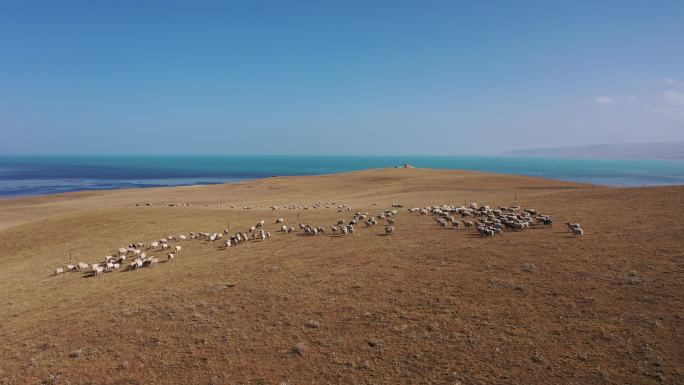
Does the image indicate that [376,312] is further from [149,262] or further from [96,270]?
[96,270]

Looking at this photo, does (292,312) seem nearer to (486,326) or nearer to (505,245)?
(486,326)

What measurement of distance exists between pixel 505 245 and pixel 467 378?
35.3ft

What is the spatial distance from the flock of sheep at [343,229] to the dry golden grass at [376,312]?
3.21ft

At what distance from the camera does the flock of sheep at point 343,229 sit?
22.2 m

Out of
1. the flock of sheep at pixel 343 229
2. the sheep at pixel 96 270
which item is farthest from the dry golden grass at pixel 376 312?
the flock of sheep at pixel 343 229

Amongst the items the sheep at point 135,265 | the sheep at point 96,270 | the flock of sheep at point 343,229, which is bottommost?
the sheep at point 96,270

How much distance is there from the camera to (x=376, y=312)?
1368cm

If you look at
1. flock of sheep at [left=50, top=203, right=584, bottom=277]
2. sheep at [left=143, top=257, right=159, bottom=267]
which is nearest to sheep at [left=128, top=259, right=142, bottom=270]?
flock of sheep at [left=50, top=203, right=584, bottom=277]

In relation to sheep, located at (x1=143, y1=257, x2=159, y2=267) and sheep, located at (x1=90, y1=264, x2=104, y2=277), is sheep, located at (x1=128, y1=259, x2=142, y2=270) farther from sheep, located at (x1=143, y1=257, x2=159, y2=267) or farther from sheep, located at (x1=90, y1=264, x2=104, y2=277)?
sheep, located at (x1=90, y1=264, x2=104, y2=277)

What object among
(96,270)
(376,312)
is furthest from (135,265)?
(376,312)

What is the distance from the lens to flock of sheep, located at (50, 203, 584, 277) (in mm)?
22186

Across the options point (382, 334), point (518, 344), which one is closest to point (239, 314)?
point (382, 334)

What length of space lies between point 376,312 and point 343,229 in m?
11.7

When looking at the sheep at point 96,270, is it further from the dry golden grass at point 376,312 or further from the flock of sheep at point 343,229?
the dry golden grass at point 376,312
